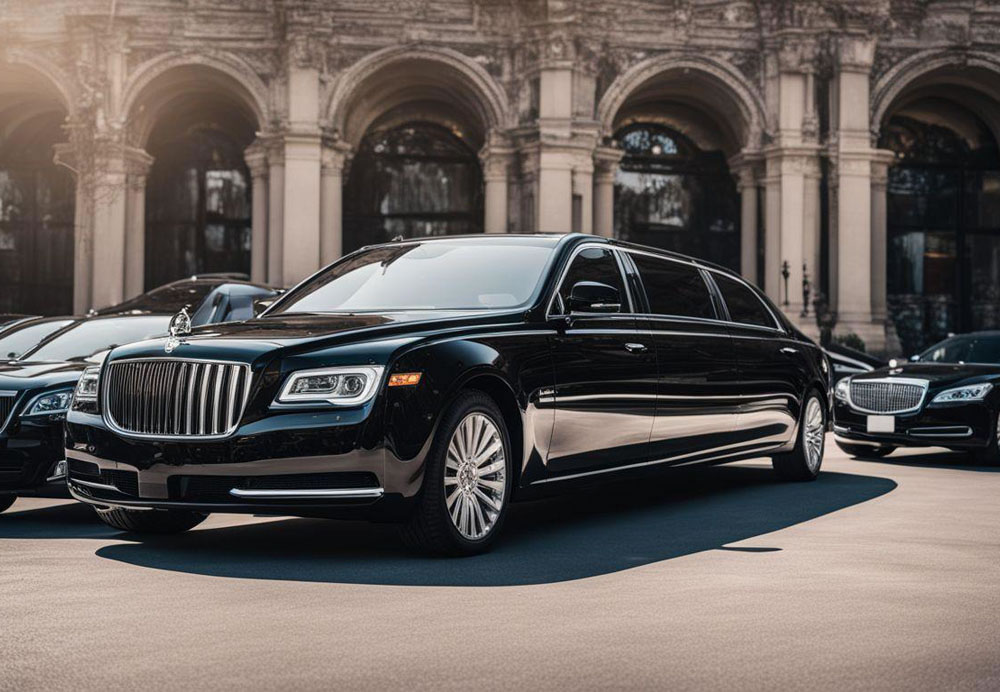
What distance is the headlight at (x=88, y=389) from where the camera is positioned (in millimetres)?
7070

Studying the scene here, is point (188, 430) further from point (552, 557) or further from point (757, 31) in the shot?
point (757, 31)

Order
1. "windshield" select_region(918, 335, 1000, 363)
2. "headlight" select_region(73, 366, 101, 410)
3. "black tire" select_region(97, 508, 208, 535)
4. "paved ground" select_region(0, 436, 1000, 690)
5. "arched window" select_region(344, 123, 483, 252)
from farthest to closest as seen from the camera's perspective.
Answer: "arched window" select_region(344, 123, 483, 252)
"windshield" select_region(918, 335, 1000, 363)
"black tire" select_region(97, 508, 208, 535)
"headlight" select_region(73, 366, 101, 410)
"paved ground" select_region(0, 436, 1000, 690)

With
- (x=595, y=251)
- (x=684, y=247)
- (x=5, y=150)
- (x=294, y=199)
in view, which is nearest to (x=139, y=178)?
(x=294, y=199)

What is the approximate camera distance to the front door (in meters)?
7.54

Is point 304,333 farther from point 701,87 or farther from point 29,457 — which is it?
point 701,87

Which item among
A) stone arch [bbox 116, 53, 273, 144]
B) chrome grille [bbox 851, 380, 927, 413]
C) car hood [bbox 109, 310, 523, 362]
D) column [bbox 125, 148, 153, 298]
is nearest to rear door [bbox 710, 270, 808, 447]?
car hood [bbox 109, 310, 523, 362]

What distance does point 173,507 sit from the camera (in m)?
6.44

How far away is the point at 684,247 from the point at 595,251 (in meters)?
30.8

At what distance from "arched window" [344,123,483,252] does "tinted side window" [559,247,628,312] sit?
29.4 m

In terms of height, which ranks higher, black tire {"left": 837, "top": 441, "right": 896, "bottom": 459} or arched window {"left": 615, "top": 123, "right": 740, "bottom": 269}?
arched window {"left": 615, "top": 123, "right": 740, "bottom": 269}

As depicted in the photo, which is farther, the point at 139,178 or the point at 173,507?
the point at 139,178

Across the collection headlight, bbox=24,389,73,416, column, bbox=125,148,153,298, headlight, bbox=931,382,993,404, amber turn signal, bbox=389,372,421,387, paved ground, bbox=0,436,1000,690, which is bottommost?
paved ground, bbox=0,436,1000,690

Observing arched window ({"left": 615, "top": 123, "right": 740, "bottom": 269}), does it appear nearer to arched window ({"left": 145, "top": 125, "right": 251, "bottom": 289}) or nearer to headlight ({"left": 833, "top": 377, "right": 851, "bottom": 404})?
arched window ({"left": 145, "top": 125, "right": 251, "bottom": 289})

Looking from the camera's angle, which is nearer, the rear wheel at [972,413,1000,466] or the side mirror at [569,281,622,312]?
the side mirror at [569,281,622,312]
